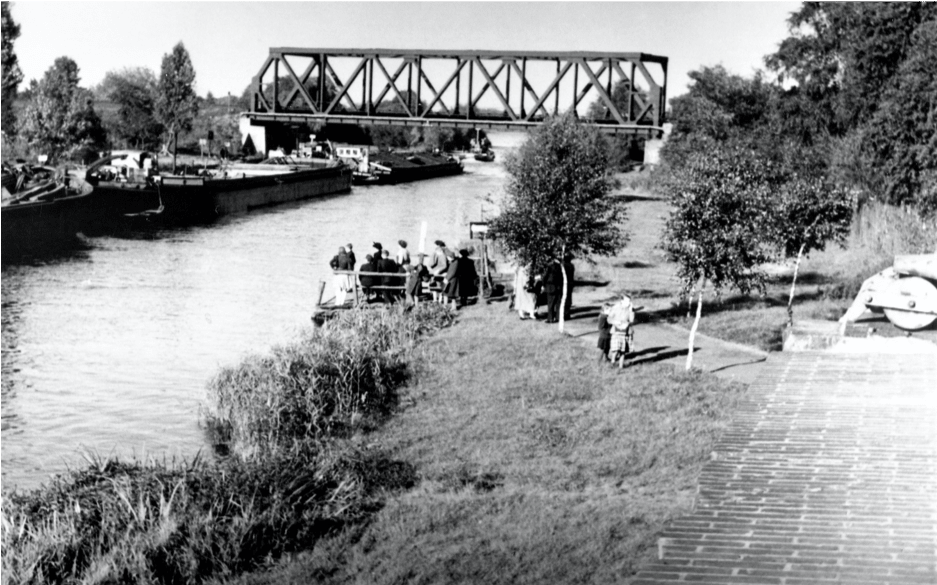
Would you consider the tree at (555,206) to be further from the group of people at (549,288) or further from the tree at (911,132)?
the tree at (911,132)

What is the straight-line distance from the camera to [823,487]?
1049 cm

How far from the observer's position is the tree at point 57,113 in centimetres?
5575

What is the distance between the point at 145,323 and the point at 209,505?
16.5 meters

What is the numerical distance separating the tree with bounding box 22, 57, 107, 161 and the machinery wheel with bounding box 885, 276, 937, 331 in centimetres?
4644

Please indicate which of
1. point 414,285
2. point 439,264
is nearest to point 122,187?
point 439,264

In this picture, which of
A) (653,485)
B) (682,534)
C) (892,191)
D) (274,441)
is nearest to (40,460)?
(274,441)

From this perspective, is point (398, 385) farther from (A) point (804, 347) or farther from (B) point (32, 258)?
(B) point (32, 258)

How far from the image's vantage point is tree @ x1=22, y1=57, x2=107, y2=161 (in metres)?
55.8

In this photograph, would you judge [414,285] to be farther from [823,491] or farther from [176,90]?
[176,90]

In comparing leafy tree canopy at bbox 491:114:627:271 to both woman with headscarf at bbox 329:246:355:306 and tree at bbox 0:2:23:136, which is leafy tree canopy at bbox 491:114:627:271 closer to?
woman with headscarf at bbox 329:246:355:306

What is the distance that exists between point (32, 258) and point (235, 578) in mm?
33806

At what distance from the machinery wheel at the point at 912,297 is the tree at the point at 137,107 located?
6318cm

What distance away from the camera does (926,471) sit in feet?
33.2

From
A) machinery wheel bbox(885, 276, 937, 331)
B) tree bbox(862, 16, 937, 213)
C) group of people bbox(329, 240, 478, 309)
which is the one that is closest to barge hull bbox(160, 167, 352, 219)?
group of people bbox(329, 240, 478, 309)
